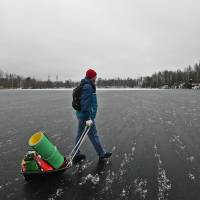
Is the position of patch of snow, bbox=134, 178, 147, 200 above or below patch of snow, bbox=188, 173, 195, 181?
below

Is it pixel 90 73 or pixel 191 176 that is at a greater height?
pixel 90 73

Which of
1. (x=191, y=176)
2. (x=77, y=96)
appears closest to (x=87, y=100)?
(x=77, y=96)

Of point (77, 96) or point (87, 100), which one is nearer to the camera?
point (87, 100)

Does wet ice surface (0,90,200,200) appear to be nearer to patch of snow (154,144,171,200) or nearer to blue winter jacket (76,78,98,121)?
patch of snow (154,144,171,200)

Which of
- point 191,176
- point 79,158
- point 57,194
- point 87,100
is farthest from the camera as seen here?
point 79,158

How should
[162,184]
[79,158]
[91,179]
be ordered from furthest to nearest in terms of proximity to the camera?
[79,158]
[91,179]
[162,184]

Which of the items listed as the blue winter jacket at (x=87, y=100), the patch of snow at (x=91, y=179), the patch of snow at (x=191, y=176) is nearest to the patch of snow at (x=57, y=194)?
the patch of snow at (x=91, y=179)

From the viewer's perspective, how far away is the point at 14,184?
509cm

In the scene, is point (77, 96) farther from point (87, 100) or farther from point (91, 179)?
point (91, 179)

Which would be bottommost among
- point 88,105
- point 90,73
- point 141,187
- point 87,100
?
point 141,187

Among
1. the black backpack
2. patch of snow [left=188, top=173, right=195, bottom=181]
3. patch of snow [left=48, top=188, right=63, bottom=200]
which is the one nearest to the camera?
patch of snow [left=48, top=188, right=63, bottom=200]

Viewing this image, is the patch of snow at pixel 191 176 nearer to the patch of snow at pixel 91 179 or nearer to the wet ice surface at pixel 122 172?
the wet ice surface at pixel 122 172

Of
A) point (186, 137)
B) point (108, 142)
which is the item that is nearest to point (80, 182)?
point (108, 142)

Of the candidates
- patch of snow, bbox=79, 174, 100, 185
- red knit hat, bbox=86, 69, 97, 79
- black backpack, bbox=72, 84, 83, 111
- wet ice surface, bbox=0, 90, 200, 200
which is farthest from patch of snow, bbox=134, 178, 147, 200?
red knit hat, bbox=86, 69, 97, 79
